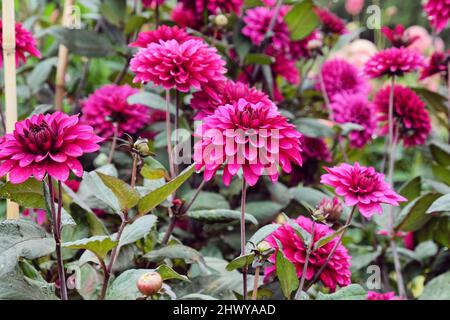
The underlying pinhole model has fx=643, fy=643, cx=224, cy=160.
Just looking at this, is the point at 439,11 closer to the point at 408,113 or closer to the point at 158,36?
the point at 408,113

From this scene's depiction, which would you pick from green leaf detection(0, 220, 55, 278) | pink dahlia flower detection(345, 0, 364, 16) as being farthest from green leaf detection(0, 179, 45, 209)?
pink dahlia flower detection(345, 0, 364, 16)

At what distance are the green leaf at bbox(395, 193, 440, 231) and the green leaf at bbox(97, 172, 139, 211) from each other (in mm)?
518

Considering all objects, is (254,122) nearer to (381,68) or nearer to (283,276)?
(283,276)

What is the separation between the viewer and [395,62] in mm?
1083

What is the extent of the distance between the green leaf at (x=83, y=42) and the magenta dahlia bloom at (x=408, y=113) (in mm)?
543

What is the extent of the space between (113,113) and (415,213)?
55cm

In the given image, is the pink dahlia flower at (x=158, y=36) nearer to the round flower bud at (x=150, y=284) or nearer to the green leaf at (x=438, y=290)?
the round flower bud at (x=150, y=284)

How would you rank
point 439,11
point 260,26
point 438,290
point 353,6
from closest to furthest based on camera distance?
point 438,290 → point 439,11 → point 260,26 → point 353,6

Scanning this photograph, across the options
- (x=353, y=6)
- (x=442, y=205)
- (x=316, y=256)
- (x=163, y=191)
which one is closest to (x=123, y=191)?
(x=163, y=191)

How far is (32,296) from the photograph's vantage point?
71 centimetres

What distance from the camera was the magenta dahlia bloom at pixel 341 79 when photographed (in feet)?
4.68

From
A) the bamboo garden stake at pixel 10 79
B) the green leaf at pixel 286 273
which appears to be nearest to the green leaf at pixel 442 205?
the green leaf at pixel 286 273

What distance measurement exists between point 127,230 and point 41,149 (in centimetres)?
18
